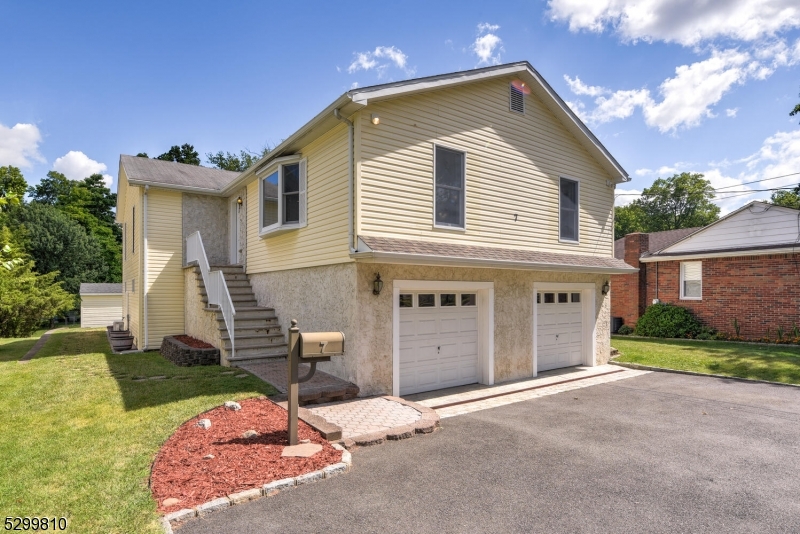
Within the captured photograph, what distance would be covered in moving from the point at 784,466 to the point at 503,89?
828cm

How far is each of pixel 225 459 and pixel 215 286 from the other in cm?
658

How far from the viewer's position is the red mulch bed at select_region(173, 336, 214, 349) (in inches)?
416

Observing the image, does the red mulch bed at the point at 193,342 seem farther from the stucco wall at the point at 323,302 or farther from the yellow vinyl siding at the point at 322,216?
the yellow vinyl siding at the point at 322,216

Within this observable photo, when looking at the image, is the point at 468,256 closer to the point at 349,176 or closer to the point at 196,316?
the point at 349,176

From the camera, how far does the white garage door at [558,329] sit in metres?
10.5

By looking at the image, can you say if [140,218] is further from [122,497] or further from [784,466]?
[784,466]

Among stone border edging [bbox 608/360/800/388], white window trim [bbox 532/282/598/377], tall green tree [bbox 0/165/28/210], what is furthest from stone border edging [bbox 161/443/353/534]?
stone border edging [bbox 608/360/800/388]

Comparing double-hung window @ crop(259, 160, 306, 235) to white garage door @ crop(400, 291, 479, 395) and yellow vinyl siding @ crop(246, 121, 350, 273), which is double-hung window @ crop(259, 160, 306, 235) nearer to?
yellow vinyl siding @ crop(246, 121, 350, 273)

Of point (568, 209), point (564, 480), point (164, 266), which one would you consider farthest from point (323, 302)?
point (164, 266)

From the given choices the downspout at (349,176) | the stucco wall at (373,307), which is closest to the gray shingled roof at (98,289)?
the stucco wall at (373,307)

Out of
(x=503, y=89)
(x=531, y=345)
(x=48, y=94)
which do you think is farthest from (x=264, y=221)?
(x=48, y=94)

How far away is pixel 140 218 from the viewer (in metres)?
13.4

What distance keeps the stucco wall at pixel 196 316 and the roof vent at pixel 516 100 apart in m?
8.64

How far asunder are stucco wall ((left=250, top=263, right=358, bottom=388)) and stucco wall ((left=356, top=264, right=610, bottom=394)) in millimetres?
200
